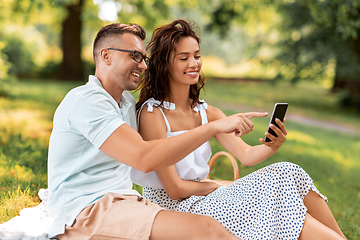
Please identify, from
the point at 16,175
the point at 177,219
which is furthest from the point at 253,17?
the point at 177,219

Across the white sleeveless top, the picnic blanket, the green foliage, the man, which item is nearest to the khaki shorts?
the man

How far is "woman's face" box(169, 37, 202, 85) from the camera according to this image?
279 cm

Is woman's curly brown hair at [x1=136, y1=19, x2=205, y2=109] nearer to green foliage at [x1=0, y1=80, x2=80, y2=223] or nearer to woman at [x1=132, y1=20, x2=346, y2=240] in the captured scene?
woman at [x1=132, y1=20, x2=346, y2=240]

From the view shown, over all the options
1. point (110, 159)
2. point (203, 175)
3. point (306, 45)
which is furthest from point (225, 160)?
point (306, 45)

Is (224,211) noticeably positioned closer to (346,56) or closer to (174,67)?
(174,67)

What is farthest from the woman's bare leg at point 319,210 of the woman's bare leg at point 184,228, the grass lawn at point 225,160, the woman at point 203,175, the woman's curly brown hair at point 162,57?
the grass lawn at point 225,160

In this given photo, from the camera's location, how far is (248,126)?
7.23ft

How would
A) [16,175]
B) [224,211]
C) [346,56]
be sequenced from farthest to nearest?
[346,56]
[16,175]
[224,211]

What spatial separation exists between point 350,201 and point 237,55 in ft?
122

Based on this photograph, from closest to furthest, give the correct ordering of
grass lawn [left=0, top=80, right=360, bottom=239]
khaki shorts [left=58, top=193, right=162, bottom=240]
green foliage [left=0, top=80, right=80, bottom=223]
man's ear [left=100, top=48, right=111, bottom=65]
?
1. khaki shorts [left=58, top=193, right=162, bottom=240]
2. man's ear [left=100, top=48, right=111, bottom=65]
3. green foliage [left=0, top=80, right=80, bottom=223]
4. grass lawn [left=0, top=80, right=360, bottom=239]

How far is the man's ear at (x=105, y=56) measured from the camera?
2.40 metres

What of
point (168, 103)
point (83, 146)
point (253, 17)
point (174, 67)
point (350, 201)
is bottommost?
point (350, 201)

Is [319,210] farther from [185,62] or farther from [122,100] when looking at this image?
[122,100]

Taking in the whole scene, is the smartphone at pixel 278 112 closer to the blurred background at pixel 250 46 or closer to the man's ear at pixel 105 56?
the man's ear at pixel 105 56
